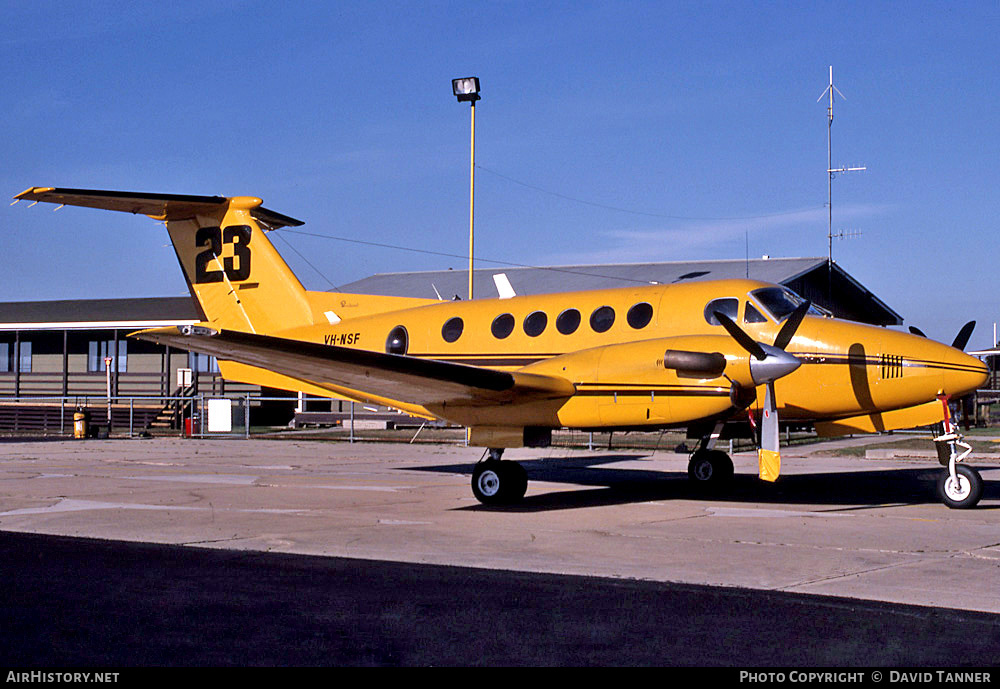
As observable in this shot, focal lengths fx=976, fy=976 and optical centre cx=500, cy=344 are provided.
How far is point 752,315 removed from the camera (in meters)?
13.5

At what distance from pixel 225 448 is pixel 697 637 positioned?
2193cm

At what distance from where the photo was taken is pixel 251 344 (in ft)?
41.7

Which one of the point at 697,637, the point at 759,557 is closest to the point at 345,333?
the point at 759,557

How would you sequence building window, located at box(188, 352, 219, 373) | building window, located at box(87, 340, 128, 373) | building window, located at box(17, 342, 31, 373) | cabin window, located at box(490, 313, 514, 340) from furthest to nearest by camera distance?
building window, located at box(17, 342, 31, 373)
building window, located at box(87, 340, 128, 373)
building window, located at box(188, 352, 219, 373)
cabin window, located at box(490, 313, 514, 340)

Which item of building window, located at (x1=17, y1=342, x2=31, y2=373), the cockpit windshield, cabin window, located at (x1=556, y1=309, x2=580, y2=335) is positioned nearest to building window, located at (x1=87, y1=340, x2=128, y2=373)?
building window, located at (x1=17, y1=342, x2=31, y2=373)

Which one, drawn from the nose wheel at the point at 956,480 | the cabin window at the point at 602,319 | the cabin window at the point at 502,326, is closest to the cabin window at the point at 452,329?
the cabin window at the point at 502,326

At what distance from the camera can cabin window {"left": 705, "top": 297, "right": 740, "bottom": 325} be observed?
1370cm

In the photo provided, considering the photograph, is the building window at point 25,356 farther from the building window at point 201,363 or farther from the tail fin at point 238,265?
the tail fin at point 238,265

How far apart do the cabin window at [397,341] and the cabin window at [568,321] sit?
10.3ft

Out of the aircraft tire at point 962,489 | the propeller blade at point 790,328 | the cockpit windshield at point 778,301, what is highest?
the cockpit windshield at point 778,301

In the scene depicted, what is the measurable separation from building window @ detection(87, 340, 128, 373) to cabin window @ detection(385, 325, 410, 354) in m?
31.4

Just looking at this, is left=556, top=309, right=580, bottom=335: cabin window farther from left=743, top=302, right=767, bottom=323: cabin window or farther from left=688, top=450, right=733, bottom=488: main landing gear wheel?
left=688, top=450, right=733, bottom=488: main landing gear wheel

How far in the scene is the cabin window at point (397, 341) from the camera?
55.8 feet

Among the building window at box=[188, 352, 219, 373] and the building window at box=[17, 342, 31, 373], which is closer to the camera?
the building window at box=[188, 352, 219, 373]
